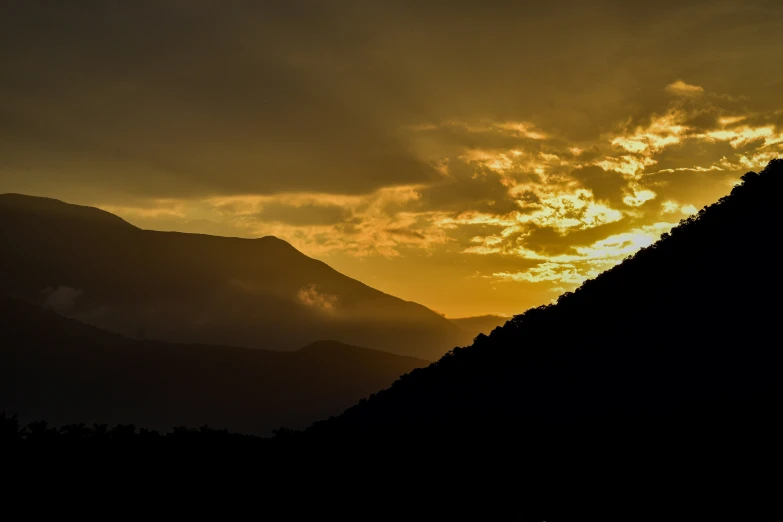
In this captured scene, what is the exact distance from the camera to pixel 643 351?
3744cm

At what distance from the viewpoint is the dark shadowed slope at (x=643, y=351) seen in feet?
105

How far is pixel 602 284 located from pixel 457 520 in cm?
2775

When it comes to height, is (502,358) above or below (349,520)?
above

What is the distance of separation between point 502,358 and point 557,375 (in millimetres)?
8351

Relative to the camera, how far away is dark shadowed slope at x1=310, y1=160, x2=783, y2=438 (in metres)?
31.9

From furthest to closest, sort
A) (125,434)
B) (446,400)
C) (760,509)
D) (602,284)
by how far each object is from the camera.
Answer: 1. (602,284)
2. (446,400)
3. (125,434)
4. (760,509)

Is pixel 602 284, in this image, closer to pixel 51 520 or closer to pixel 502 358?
pixel 502 358

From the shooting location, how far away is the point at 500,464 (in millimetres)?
32625

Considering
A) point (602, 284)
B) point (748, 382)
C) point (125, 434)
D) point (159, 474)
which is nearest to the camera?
point (748, 382)

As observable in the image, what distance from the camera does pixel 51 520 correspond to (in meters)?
31.6

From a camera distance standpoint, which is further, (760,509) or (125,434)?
(125,434)

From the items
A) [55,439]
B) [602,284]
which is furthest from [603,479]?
[55,439]

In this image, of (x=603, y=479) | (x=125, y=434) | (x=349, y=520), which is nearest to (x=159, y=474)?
(x=125, y=434)

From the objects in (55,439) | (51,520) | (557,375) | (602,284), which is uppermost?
(602,284)
